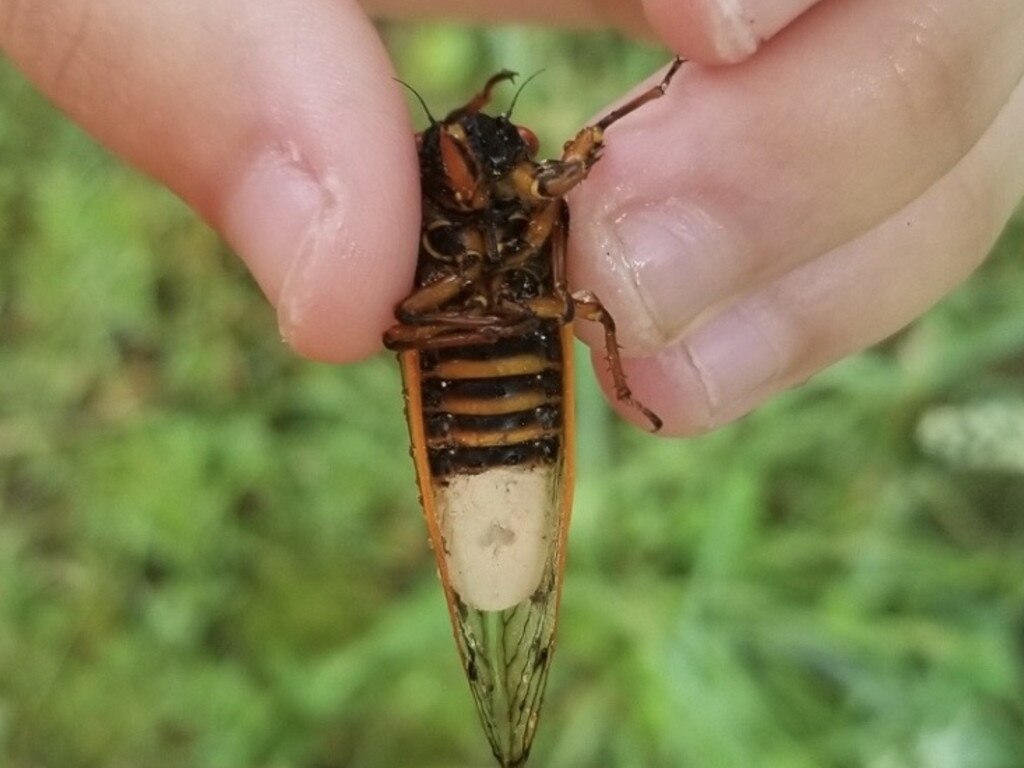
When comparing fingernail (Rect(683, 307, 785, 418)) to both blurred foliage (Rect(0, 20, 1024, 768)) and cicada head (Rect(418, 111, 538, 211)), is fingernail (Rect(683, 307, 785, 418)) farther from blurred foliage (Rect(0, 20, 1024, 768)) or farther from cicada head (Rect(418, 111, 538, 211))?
blurred foliage (Rect(0, 20, 1024, 768))

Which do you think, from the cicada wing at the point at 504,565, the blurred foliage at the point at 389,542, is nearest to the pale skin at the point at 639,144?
the cicada wing at the point at 504,565

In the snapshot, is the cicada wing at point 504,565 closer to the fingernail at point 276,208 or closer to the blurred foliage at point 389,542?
the fingernail at point 276,208

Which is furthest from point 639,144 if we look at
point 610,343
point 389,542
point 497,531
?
point 389,542

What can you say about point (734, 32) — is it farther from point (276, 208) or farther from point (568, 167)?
point (276, 208)

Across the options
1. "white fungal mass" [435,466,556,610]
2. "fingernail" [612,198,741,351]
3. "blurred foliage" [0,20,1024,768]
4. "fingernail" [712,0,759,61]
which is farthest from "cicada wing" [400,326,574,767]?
"blurred foliage" [0,20,1024,768]

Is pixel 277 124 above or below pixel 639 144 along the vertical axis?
above

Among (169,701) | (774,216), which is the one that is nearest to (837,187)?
(774,216)
